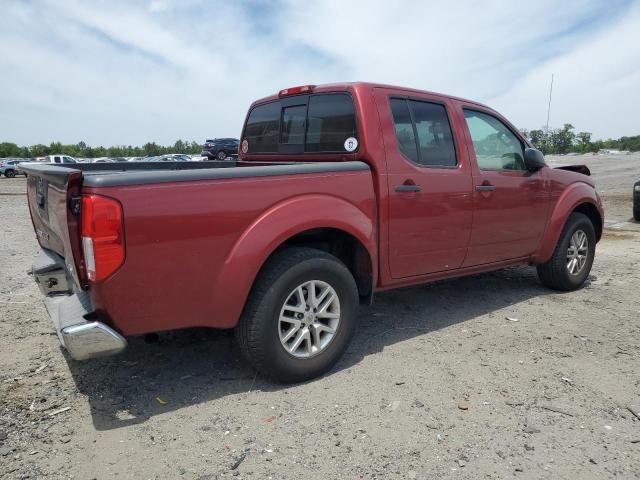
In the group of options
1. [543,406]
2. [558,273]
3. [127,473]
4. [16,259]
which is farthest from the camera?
[16,259]

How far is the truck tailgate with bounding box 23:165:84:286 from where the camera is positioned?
8.22ft

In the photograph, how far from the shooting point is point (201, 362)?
3508 millimetres

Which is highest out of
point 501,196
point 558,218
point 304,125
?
point 304,125

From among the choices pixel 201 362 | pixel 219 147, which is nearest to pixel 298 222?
pixel 201 362

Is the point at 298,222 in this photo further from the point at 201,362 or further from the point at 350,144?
the point at 201,362

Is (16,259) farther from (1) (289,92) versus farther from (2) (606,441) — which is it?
(2) (606,441)

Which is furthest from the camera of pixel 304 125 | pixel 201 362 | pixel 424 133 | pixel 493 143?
pixel 493 143

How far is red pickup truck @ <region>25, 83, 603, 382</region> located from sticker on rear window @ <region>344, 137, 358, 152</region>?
1 centimetres

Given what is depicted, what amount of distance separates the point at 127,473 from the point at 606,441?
7.87 feet

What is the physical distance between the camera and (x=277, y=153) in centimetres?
439

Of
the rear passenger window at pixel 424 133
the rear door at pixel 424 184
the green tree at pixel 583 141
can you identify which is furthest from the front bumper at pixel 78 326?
the green tree at pixel 583 141

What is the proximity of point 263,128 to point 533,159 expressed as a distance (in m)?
2.49

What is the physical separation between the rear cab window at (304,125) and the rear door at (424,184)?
271mm

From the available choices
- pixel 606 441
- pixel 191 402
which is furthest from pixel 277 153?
pixel 606 441
